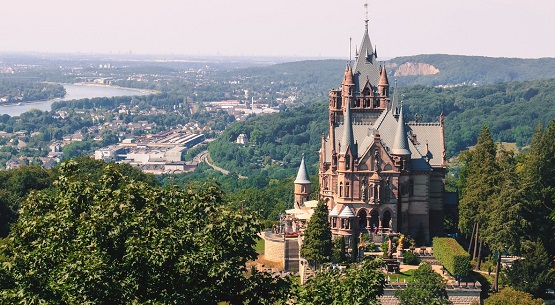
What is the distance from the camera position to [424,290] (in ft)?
197

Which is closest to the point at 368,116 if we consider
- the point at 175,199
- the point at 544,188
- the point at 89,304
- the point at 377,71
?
the point at 377,71

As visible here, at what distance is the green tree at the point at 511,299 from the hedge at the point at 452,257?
16.8 ft

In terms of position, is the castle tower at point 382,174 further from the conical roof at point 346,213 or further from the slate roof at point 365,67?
the slate roof at point 365,67

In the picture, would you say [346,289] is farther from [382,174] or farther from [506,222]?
[382,174]

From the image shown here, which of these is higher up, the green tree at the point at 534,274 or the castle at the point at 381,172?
the castle at the point at 381,172

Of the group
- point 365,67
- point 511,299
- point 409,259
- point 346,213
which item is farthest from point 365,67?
point 511,299

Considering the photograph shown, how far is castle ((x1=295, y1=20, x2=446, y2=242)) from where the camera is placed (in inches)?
2908

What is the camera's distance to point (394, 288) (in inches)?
2466

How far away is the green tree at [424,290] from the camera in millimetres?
59250

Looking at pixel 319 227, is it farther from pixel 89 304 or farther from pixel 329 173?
pixel 89 304

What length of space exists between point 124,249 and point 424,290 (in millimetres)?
28332

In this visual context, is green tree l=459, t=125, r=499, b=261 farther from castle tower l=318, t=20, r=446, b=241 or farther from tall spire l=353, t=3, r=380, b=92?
tall spire l=353, t=3, r=380, b=92

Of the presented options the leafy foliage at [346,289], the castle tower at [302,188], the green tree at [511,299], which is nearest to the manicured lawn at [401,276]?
the green tree at [511,299]

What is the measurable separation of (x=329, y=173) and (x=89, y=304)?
151 ft
